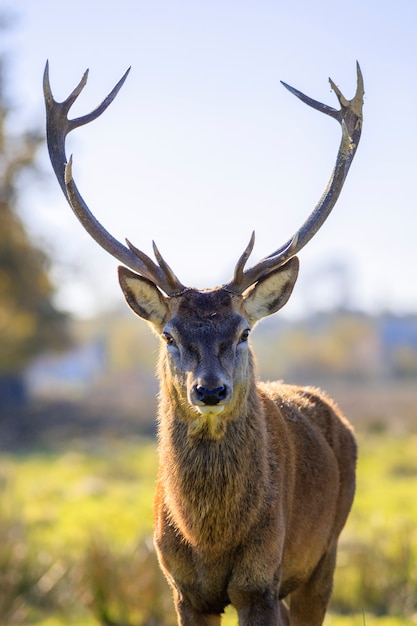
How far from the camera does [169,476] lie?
17.2 feet

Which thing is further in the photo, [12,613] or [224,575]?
[12,613]

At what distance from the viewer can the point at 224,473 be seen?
16.8 feet

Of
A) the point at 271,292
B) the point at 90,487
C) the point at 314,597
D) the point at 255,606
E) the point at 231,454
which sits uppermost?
the point at 271,292

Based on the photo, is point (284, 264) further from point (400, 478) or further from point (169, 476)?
point (400, 478)

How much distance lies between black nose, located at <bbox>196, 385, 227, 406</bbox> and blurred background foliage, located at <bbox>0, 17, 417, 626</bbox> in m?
3.70

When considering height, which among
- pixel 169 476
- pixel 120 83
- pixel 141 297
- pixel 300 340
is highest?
pixel 120 83

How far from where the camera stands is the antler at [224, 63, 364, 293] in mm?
5523

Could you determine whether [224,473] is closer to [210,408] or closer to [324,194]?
[210,408]

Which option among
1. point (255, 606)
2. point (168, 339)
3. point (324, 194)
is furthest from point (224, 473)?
point (324, 194)

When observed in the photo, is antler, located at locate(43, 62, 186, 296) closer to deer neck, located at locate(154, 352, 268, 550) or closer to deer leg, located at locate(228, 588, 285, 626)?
deer neck, located at locate(154, 352, 268, 550)

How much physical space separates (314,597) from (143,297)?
7.28ft

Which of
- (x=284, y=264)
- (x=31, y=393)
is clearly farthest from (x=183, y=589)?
(x=31, y=393)

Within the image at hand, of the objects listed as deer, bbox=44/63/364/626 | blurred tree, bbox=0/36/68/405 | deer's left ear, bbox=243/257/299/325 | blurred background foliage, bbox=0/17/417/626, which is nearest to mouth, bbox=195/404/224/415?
deer, bbox=44/63/364/626

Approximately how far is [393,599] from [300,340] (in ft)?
196
